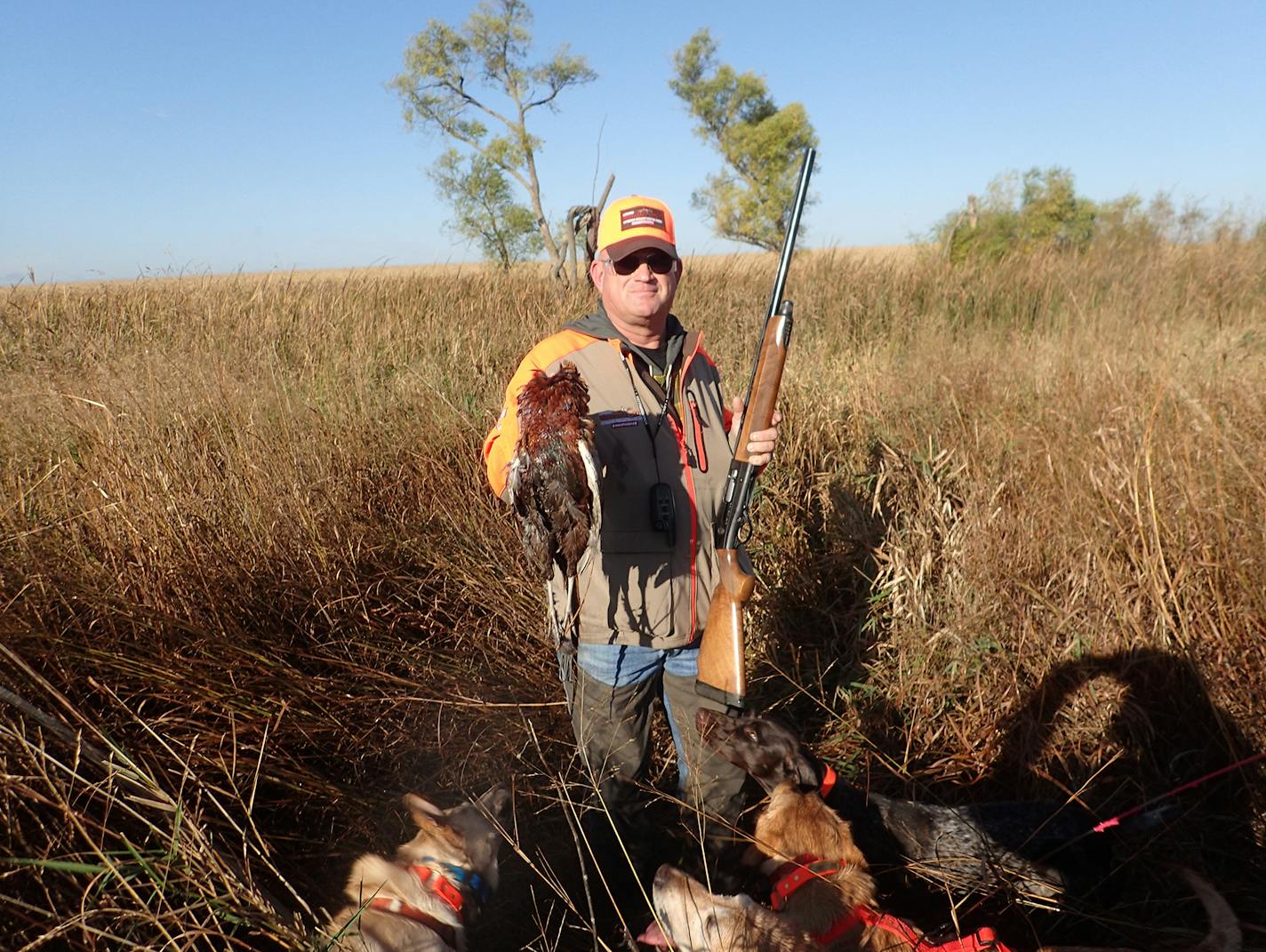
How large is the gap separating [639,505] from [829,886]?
1223mm

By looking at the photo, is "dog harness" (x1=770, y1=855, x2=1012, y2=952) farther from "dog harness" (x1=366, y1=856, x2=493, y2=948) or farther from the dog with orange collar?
"dog harness" (x1=366, y1=856, x2=493, y2=948)

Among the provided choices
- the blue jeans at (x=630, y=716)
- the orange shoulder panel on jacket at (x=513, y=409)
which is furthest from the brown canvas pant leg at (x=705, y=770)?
the orange shoulder panel on jacket at (x=513, y=409)

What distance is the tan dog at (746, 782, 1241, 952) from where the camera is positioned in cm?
191

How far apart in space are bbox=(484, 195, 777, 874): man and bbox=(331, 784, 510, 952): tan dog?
0.41 meters

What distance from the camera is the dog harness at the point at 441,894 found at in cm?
197

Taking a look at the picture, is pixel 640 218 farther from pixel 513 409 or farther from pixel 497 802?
pixel 497 802

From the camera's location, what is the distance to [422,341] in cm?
610

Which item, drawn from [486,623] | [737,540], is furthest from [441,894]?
[486,623]

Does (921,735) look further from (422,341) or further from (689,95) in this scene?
(689,95)

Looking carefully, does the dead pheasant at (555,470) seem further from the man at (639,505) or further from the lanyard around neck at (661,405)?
the lanyard around neck at (661,405)

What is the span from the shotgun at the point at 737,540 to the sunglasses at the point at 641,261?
495 mm

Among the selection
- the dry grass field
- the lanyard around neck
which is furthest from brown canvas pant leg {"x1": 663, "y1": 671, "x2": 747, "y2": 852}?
the lanyard around neck

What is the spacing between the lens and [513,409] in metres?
2.07

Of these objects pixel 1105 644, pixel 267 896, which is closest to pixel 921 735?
pixel 1105 644
